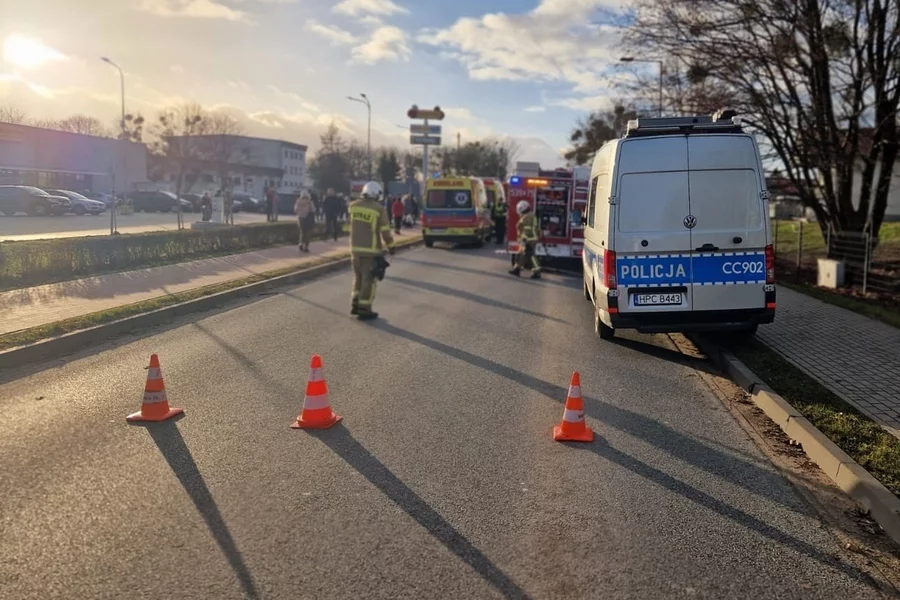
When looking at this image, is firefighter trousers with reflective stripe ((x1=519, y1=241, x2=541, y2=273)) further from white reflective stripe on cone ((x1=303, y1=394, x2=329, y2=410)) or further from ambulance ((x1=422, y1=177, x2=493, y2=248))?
white reflective stripe on cone ((x1=303, y1=394, x2=329, y2=410))

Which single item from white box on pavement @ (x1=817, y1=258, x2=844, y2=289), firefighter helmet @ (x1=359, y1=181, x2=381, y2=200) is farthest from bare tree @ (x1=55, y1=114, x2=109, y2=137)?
white box on pavement @ (x1=817, y1=258, x2=844, y2=289)

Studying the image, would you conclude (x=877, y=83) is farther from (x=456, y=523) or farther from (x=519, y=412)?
(x=456, y=523)

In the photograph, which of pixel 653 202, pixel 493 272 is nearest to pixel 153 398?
pixel 653 202

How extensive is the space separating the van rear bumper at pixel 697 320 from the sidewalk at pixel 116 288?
726 centimetres

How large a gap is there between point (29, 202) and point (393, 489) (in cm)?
1524

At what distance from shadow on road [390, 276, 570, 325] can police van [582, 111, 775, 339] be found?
2842 mm

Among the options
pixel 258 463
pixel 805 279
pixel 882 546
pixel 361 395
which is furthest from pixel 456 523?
pixel 805 279

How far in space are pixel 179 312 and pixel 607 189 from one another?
21.5 ft

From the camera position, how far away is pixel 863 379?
7297 millimetres

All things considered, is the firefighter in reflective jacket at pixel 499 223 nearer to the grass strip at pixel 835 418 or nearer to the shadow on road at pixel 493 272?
the shadow on road at pixel 493 272

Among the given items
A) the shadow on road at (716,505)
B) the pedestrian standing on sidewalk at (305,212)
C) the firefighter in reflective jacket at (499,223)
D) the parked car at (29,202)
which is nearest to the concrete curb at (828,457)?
the shadow on road at (716,505)

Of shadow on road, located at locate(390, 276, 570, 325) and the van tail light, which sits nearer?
the van tail light

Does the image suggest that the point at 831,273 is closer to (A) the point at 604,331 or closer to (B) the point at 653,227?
(A) the point at 604,331

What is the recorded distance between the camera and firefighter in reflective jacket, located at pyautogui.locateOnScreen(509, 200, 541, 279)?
16.8m
